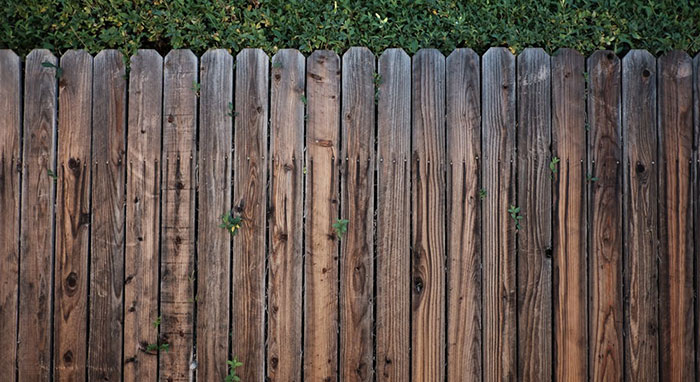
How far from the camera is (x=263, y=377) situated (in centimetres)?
260

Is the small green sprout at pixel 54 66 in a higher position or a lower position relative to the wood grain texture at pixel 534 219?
higher

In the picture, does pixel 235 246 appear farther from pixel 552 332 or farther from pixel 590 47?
pixel 590 47

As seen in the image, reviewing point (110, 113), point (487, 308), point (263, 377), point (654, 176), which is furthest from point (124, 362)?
point (654, 176)

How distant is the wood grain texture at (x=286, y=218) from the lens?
8.52 feet

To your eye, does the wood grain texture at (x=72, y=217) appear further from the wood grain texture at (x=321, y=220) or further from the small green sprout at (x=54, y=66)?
the wood grain texture at (x=321, y=220)

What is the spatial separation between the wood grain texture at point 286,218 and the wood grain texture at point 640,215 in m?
1.66

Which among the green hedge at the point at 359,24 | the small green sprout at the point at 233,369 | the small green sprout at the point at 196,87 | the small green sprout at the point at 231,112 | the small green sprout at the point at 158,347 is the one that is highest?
the green hedge at the point at 359,24

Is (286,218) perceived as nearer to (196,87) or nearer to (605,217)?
(196,87)

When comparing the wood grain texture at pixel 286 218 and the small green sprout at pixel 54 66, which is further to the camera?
the small green sprout at pixel 54 66

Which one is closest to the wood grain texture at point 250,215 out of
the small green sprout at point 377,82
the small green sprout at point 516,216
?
the small green sprout at point 377,82

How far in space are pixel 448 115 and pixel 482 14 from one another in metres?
0.62

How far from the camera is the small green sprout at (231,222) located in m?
2.61

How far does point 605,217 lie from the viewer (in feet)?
8.54

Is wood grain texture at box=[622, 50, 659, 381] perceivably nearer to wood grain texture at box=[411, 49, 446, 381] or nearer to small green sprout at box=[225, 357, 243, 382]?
wood grain texture at box=[411, 49, 446, 381]
